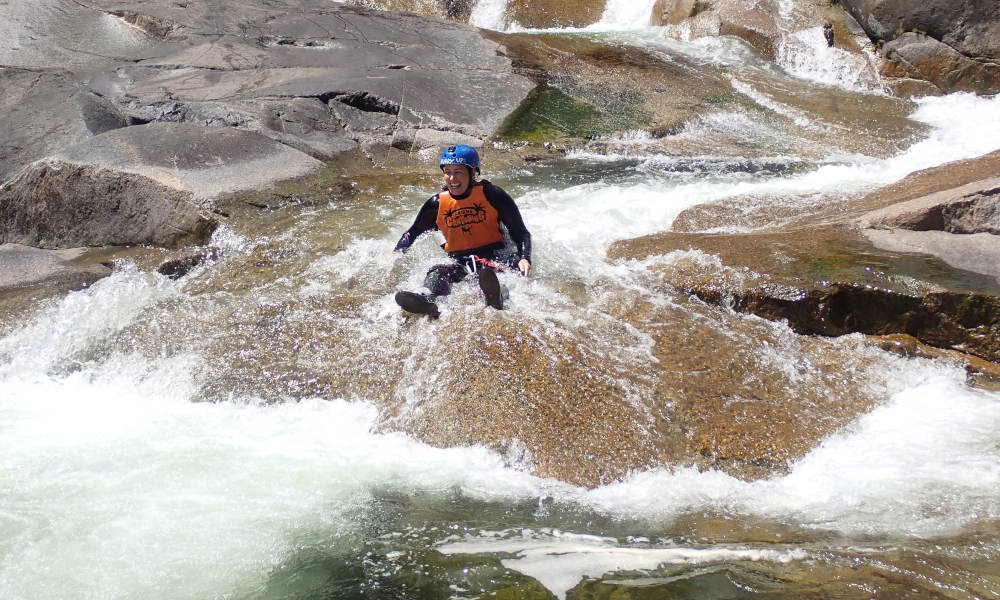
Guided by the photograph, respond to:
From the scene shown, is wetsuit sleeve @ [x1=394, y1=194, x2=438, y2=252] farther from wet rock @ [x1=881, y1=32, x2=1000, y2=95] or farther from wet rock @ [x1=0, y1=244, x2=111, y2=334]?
wet rock @ [x1=881, y1=32, x2=1000, y2=95]

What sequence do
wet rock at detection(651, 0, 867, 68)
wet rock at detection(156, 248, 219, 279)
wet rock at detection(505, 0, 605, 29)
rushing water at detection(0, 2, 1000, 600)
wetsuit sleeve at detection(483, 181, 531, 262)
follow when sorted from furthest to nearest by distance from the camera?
1. wet rock at detection(505, 0, 605, 29)
2. wet rock at detection(651, 0, 867, 68)
3. wet rock at detection(156, 248, 219, 279)
4. wetsuit sleeve at detection(483, 181, 531, 262)
5. rushing water at detection(0, 2, 1000, 600)

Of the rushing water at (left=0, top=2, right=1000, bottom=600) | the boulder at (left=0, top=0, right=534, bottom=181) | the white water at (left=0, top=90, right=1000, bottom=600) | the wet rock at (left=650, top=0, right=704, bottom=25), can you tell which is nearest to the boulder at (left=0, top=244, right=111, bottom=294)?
the rushing water at (left=0, top=2, right=1000, bottom=600)

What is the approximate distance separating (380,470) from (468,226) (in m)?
2.18

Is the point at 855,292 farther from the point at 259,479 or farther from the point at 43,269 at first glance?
the point at 43,269

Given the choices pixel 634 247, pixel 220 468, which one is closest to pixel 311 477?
pixel 220 468

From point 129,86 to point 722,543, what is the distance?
10.3 m

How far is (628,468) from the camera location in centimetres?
338

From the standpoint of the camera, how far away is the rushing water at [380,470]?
264 centimetres

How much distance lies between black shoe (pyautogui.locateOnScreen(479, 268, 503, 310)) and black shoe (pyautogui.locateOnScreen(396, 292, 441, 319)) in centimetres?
35

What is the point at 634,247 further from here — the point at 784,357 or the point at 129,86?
the point at 129,86

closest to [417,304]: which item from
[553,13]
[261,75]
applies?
[261,75]

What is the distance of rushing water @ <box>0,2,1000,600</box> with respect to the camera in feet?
8.66

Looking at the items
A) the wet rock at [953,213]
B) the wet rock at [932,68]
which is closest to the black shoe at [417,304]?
the wet rock at [953,213]

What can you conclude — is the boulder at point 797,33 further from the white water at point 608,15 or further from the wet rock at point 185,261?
the wet rock at point 185,261
